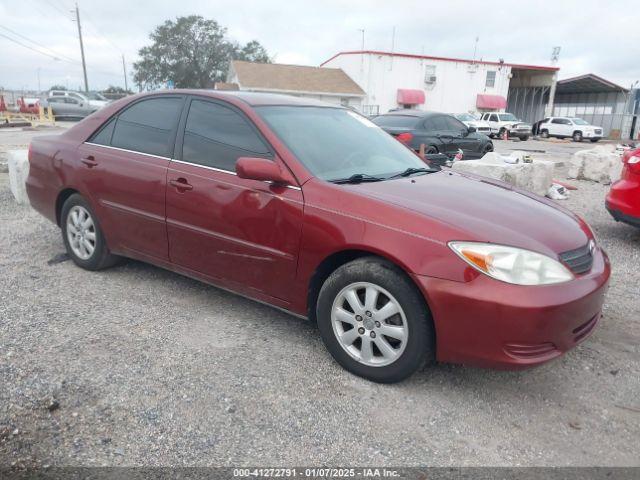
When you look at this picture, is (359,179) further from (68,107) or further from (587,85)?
(587,85)

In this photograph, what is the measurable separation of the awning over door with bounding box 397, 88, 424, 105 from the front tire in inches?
1595

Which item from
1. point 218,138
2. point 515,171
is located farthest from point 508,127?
point 218,138

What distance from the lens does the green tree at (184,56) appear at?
5266 centimetres

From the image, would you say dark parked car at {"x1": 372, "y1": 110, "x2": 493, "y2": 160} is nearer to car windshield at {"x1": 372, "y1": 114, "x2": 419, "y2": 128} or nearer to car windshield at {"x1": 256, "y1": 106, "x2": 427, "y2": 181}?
car windshield at {"x1": 372, "y1": 114, "x2": 419, "y2": 128}

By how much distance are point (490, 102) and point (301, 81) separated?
16019 mm

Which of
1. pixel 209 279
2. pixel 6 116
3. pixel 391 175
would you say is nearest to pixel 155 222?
pixel 209 279

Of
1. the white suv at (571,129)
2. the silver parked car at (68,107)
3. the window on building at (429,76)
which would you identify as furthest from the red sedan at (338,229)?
the window on building at (429,76)

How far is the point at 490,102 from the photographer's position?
4378 cm

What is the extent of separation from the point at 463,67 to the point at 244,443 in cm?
4586

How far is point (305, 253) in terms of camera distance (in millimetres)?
3123

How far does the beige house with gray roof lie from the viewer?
132 ft

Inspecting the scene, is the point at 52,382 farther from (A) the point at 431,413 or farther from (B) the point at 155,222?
(A) the point at 431,413

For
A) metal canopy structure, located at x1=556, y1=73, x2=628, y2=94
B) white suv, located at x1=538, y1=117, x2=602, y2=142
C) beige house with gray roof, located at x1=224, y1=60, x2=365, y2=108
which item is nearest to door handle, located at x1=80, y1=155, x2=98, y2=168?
white suv, located at x1=538, y1=117, x2=602, y2=142

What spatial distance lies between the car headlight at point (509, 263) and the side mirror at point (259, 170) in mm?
1127
